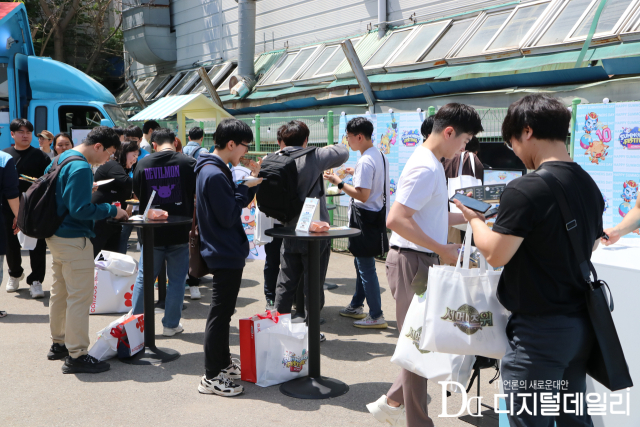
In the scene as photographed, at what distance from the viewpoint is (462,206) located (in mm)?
2490

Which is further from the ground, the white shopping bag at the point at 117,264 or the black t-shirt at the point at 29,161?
the black t-shirt at the point at 29,161

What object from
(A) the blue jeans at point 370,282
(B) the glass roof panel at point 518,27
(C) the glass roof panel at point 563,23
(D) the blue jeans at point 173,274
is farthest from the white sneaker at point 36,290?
(C) the glass roof panel at point 563,23

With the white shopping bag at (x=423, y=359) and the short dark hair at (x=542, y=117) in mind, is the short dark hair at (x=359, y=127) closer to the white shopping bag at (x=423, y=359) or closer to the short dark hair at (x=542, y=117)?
the white shopping bag at (x=423, y=359)

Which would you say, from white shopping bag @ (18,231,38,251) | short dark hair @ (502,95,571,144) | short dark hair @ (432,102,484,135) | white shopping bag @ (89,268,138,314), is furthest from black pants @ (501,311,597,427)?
white shopping bag @ (18,231,38,251)

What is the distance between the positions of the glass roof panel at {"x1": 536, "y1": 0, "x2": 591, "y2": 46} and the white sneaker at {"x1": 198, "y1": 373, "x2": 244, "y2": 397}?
789 centimetres

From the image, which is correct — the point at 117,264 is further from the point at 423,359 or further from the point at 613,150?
the point at 613,150

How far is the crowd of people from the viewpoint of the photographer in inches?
86.9

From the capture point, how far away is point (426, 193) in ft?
10.1

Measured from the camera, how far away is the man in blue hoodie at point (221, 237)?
395 centimetres

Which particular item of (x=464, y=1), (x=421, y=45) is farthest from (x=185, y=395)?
(x=464, y=1)

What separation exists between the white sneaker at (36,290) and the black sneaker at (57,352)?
7.37 feet

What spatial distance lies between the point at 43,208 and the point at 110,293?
203cm

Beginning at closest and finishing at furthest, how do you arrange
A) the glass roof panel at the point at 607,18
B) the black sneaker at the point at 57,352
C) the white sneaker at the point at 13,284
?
the black sneaker at the point at 57,352 → the white sneaker at the point at 13,284 → the glass roof panel at the point at 607,18

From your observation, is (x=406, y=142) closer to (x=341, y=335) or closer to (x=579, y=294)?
(x=341, y=335)
